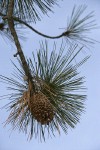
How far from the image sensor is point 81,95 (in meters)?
1.72

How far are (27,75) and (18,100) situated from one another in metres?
0.12

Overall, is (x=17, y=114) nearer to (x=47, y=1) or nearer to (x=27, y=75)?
(x=27, y=75)

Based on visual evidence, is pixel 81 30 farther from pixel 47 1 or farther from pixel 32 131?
pixel 32 131

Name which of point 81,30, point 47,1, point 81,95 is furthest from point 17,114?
point 47,1

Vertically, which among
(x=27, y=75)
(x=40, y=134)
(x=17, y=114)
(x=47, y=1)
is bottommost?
(x=40, y=134)

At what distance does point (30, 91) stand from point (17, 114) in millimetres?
104

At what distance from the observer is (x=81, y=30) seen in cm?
197

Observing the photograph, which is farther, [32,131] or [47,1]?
[47,1]

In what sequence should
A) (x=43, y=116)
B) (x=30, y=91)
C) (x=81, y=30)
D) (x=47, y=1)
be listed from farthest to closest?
(x=47, y=1) → (x=81, y=30) → (x=30, y=91) → (x=43, y=116)

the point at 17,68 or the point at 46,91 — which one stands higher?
the point at 17,68

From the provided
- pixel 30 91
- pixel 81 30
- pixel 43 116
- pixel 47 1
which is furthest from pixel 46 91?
pixel 47 1

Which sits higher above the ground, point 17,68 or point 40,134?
point 17,68

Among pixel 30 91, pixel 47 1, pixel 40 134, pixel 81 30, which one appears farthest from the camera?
pixel 47 1

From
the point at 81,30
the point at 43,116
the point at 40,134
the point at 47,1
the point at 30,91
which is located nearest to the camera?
the point at 43,116
